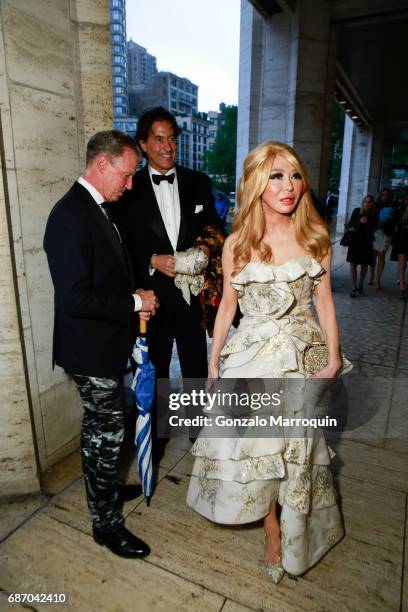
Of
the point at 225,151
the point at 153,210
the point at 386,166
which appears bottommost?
the point at 153,210

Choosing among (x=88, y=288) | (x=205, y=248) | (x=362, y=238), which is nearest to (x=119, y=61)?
(x=362, y=238)

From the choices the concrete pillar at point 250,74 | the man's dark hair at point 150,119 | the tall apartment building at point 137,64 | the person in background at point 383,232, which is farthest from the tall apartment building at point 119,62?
the man's dark hair at point 150,119

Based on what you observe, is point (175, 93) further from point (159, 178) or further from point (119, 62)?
point (159, 178)

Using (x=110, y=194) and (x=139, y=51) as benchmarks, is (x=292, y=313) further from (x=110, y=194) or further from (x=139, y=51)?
(x=139, y=51)

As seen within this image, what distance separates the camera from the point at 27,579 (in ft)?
7.06

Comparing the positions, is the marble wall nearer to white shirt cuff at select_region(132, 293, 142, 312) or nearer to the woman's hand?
white shirt cuff at select_region(132, 293, 142, 312)

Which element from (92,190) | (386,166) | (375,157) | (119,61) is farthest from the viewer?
(119,61)

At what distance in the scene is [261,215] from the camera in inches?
85.7

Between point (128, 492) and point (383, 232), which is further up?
point (383, 232)

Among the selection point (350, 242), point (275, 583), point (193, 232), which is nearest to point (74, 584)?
point (275, 583)

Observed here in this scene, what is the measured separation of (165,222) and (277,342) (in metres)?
1.31

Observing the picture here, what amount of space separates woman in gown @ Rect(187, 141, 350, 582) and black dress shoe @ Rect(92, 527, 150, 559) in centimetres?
41

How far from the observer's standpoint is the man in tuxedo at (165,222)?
9.32 feet

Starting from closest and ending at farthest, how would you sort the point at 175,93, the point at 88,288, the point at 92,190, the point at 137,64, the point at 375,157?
the point at 88,288
the point at 92,190
the point at 375,157
the point at 175,93
the point at 137,64
